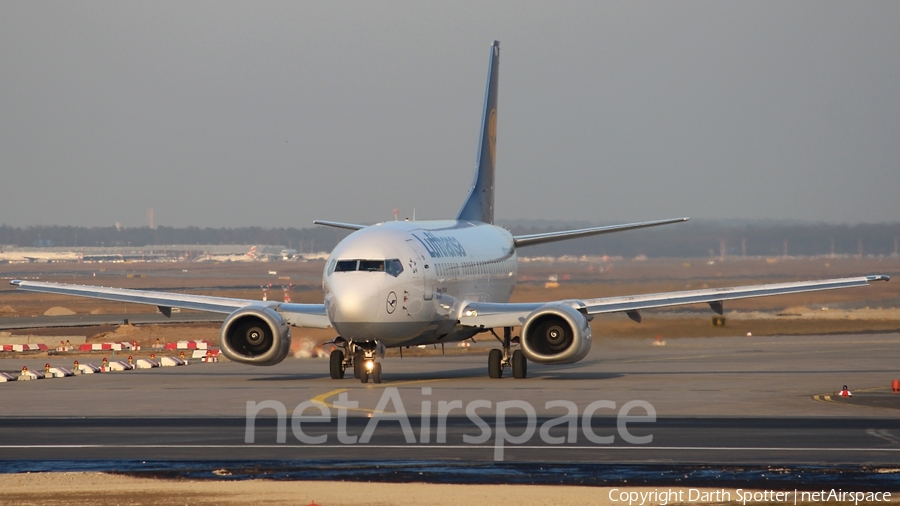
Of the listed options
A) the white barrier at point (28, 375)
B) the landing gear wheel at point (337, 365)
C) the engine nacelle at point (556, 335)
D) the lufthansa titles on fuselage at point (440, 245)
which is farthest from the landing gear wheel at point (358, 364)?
the white barrier at point (28, 375)

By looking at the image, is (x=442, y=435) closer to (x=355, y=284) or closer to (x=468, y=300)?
(x=355, y=284)

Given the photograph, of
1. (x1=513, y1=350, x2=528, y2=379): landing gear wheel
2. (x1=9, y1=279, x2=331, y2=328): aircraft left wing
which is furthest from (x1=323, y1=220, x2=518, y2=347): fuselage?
(x1=9, y1=279, x2=331, y2=328): aircraft left wing

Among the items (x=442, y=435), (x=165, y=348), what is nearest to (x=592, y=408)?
(x=442, y=435)

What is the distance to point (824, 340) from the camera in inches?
2062

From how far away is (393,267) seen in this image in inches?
1273

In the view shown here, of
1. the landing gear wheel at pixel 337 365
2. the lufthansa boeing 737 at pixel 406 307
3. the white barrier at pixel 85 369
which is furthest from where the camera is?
the white barrier at pixel 85 369

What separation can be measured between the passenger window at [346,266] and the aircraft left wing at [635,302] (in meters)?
5.09

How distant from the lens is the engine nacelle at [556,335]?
33312mm

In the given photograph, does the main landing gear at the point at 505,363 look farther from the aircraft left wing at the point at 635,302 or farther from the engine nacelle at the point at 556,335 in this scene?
the aircraft left wing at the point at 635,302

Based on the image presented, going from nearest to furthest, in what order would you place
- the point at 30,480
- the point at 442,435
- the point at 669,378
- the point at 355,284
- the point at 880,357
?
the point at 30,480 → the point at 442,435 → the point at 355,284 → the point at 669,378 → the point at 880,357

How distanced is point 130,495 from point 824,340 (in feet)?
136

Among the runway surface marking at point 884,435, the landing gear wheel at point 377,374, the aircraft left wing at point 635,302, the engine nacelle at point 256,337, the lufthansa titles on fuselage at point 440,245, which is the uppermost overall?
the lufthansa titles on fuselage at point 440,245

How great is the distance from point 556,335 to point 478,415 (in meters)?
9.92

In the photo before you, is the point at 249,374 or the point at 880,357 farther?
the point at 880,357
